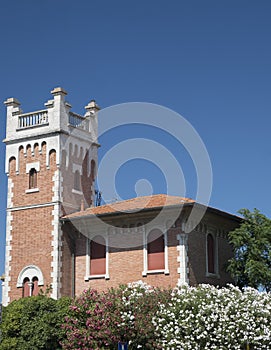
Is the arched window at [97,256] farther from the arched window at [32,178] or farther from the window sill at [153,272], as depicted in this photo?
the arched window at [32,178]

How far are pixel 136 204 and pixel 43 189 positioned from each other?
5.67 metres

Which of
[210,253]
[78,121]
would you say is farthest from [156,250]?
[78,121]

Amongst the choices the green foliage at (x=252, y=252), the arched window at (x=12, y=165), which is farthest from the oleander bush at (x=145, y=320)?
the arched window at (x=12, y=165)

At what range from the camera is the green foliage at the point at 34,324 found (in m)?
31.7

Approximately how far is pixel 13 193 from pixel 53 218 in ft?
11.8

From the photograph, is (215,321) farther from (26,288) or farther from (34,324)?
(26,288)

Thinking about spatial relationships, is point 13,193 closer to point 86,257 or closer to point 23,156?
point 23,156

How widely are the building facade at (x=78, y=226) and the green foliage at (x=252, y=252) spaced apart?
4.88ft

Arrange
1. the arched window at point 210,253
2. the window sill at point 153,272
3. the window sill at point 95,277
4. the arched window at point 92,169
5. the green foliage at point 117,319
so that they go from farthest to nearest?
the arched window at point 92,169
the arched window at point 210,253
the window sill at point 95,277
the window sill at point 153,272
the green foliage at point 117,319

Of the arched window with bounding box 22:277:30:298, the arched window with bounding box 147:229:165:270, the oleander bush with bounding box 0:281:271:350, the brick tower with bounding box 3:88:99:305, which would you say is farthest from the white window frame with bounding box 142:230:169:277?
the arched window with bounding box 22:277:30:298

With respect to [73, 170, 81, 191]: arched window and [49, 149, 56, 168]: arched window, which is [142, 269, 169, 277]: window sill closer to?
[73, 170, 81, 191]: arched window

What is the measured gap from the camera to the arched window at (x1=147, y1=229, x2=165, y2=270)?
3369 centimetres

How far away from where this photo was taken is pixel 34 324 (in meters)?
32.0

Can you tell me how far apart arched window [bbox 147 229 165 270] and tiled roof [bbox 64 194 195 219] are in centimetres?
145
